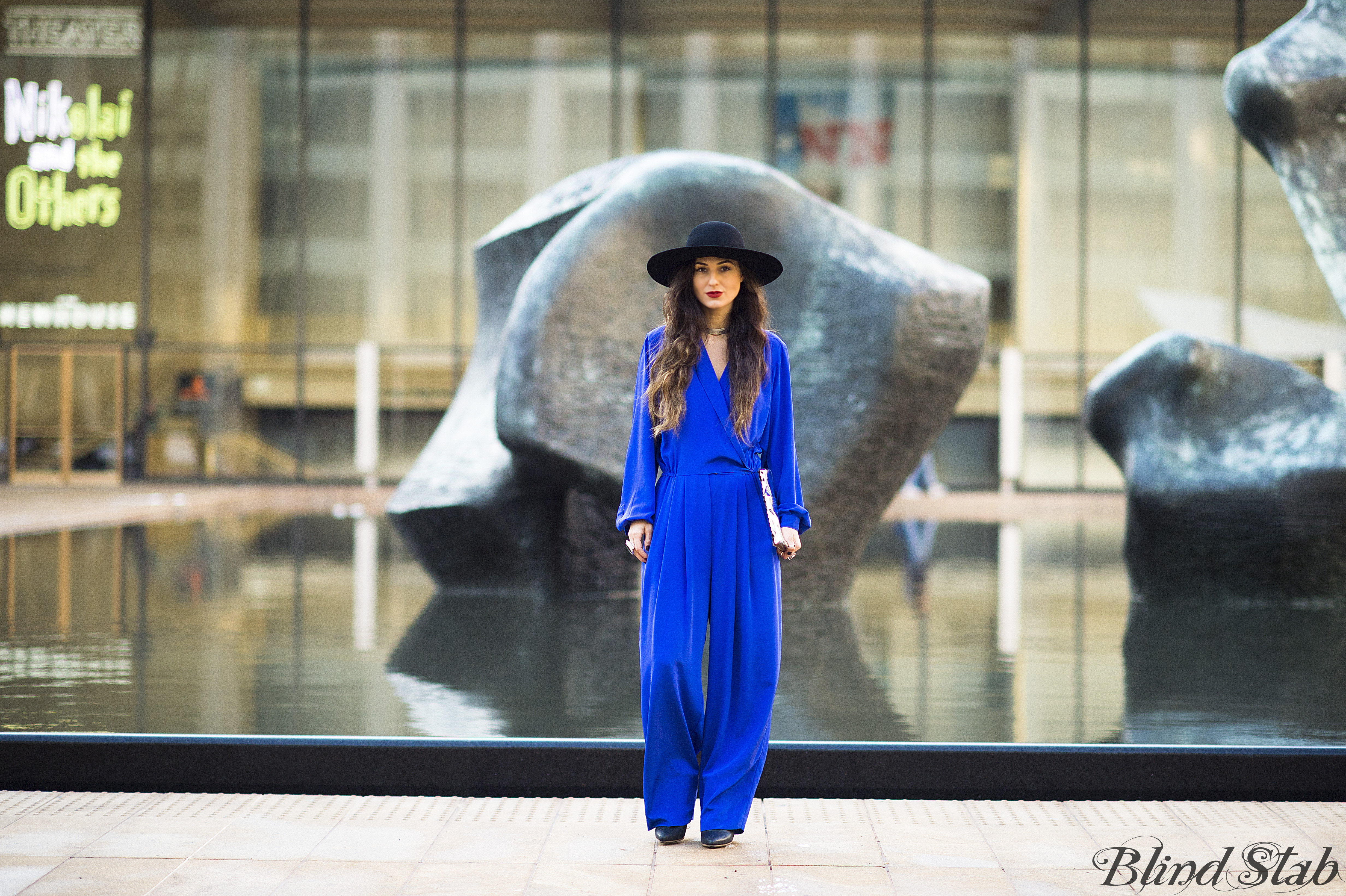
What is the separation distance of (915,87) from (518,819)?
19227mm

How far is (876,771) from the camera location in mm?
3984

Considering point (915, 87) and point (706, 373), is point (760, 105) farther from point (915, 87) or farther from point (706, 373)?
point (706, 373)

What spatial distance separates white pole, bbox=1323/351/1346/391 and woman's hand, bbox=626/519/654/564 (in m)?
18.9

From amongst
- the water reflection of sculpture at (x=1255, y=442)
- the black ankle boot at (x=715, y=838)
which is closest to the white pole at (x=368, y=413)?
the water reflection of sculpture at (x=1255, y=442)

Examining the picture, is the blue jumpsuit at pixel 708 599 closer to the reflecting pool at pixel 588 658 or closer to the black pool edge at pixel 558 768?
the black pool edge at pixel 558 768

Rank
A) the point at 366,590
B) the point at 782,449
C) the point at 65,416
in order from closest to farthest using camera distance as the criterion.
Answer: the point at 782,449 < the point at 366,590 < the point at 65,416

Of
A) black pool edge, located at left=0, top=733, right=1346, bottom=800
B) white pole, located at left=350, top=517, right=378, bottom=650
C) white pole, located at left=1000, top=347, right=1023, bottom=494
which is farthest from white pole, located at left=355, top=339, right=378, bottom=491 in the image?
black pool edge, located at left=0, top=733, right=1346, bottom=800

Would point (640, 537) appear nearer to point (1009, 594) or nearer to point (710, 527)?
point (710, 527)

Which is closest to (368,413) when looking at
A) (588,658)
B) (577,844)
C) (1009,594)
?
(1009,594)

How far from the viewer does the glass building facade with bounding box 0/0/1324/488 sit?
21.0 metres

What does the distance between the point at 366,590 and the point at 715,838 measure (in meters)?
5.48

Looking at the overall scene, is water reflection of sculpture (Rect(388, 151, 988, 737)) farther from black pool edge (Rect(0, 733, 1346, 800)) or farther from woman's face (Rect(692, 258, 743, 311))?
woman's face (Rect(692, 258, 743, 311))

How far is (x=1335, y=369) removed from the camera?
19.9m

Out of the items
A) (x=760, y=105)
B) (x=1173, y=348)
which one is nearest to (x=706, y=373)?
(x=1173, y=348)
